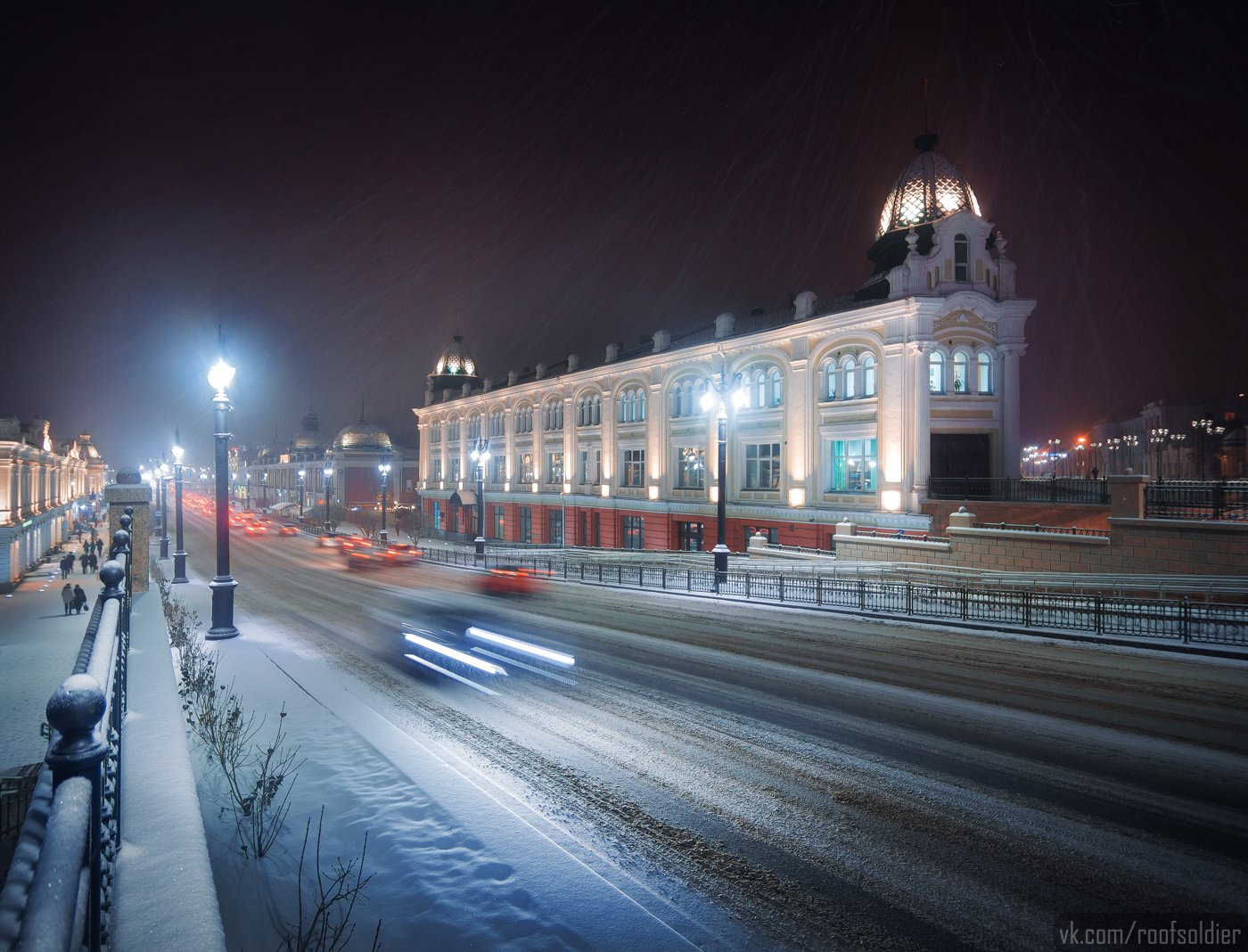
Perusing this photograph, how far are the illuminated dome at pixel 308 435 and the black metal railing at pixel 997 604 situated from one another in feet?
368

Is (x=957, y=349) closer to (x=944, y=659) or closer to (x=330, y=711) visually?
(x=944, y=659)

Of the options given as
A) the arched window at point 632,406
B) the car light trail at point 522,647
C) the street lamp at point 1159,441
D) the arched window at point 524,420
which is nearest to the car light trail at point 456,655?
the car light trail at point 522,647

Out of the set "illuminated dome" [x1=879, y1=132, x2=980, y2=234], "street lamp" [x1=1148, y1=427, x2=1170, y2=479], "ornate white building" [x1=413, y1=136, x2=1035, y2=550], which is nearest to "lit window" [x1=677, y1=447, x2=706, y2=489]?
"ornate white building" [x1=413, y1=136, x2=1035, y2=550]

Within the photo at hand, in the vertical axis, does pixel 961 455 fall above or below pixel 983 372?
below

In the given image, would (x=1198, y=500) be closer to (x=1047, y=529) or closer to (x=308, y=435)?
(x=1047, y=529)

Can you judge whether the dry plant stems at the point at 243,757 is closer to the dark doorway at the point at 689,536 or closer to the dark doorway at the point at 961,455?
the dark doorway at the point at 961,455

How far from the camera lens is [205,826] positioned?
20.1ft

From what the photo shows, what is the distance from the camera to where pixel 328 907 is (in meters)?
5.10

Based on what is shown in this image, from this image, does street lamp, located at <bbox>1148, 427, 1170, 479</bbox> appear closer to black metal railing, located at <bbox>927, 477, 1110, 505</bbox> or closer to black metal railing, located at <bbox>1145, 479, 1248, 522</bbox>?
black metal railing, located at <bbox>1145, 479, 1248, 522</bbox>

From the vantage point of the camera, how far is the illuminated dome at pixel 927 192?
31938 millimetres

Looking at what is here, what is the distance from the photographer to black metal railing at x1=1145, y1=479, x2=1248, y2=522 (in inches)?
689

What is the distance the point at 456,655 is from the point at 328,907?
348 inches

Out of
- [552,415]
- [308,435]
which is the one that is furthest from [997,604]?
[308,435]

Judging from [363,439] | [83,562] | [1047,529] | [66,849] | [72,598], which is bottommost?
[72,598]
